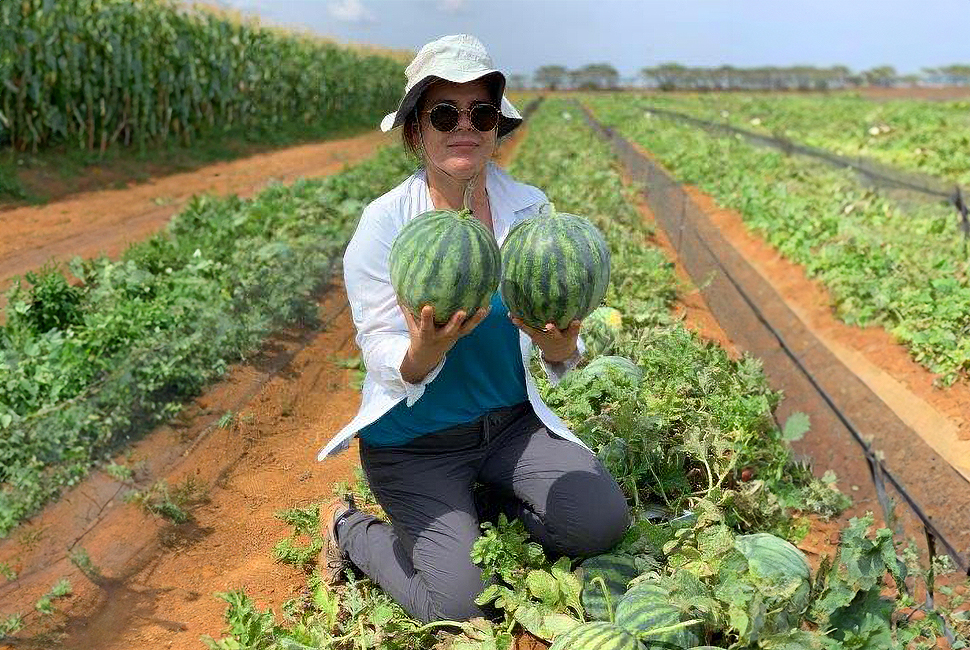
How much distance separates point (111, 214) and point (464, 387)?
358 inches

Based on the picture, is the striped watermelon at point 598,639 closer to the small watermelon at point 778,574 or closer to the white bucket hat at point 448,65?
the small watermelon at point 778,574

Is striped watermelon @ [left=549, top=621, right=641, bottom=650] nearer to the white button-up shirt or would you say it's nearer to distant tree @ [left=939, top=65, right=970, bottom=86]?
the white button-up shirt

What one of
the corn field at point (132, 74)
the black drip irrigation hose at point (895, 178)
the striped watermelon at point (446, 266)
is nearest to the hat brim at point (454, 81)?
the striped watermelon at point (446, 266)

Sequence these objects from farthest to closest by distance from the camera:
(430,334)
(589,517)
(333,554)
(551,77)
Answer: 1. (551,77)
2. (333,554)
3. (589,517)
4. (430,334)

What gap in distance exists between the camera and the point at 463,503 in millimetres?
3070

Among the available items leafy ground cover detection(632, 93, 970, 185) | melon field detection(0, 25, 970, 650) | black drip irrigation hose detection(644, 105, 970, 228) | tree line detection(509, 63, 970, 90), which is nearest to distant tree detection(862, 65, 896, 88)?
tree line detection(509, 63, 970, 90)

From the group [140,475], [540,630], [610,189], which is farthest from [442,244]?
[610,189]

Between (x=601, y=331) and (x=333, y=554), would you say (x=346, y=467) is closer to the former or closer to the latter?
(x=333, y=554)

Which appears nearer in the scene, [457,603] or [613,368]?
[457,603]

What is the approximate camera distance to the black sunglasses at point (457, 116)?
2830 mm

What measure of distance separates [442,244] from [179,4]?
15929 millimetres

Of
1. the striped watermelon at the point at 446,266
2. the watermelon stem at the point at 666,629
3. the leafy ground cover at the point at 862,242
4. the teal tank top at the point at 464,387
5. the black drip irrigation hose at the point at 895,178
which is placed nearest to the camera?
the watermelon stem at the point at 666,629

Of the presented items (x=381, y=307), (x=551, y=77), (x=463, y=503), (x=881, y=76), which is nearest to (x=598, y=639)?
(x=463, y=503)

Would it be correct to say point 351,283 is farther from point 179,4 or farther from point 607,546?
point 179,4
